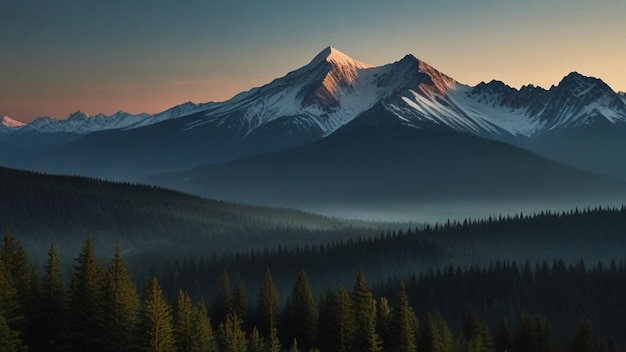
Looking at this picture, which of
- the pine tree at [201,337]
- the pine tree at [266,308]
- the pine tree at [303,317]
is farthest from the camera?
the pine tree at [266,308]

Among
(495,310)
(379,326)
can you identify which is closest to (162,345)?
(379,326)

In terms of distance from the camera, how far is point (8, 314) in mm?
70438

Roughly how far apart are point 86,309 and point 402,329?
141ft

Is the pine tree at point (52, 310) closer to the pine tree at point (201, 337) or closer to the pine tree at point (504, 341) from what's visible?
the pine tree at point (201, 337)

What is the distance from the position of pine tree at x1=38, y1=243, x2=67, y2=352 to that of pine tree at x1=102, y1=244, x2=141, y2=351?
588cm

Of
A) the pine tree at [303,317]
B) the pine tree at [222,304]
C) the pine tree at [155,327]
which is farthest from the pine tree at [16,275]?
the pine tree at [303,317]

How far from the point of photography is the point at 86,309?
73375mm

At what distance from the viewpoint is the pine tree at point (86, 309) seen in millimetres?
72812

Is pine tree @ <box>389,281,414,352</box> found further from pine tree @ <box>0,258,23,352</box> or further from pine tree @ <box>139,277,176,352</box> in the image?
pine tree @ <box>0,258,23,352</box>

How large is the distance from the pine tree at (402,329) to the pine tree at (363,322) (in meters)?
2.38

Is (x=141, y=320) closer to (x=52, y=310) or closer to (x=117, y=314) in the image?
(x=117, y=314)

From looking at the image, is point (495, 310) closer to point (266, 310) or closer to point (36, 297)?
point (266, 310)

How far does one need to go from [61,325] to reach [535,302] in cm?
15304

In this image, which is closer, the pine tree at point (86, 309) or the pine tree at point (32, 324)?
the pine tree at point (86, 309)
